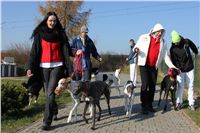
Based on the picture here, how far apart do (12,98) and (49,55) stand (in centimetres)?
201

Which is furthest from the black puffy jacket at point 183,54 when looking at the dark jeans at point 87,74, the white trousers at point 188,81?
the dark jeans at point 87,74

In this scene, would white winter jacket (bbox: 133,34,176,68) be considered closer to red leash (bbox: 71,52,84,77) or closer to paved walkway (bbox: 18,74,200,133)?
paved walkway (bbox: 18,74,200,133)

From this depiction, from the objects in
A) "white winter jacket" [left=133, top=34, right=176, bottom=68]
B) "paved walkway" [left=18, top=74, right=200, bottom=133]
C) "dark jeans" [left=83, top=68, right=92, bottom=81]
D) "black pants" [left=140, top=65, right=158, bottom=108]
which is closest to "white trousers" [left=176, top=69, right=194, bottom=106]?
"paved walkway" [left=18, top=74, right=200, bottom=133]

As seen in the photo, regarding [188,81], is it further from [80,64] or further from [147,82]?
[80,64]

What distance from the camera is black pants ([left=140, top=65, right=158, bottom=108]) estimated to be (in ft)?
35.1

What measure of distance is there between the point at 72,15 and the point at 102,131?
25769mm

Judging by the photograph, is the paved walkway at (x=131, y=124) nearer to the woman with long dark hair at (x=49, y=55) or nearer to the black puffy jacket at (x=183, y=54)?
the woman with long dark hair at (x=49, y=55)

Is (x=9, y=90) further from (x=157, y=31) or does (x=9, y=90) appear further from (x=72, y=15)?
(x=72, y=15)

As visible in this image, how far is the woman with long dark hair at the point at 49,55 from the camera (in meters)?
8.44

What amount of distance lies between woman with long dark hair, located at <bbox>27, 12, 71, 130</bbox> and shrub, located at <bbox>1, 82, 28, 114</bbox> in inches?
58.0

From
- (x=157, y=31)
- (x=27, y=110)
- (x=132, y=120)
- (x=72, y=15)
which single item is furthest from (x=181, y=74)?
(x=72, y=15)

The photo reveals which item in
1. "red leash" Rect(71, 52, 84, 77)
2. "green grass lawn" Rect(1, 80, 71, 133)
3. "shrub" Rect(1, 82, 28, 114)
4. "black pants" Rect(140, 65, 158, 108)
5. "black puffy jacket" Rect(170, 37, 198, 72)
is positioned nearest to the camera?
"green grass lawn" Rect(1, 80, 71, 133)

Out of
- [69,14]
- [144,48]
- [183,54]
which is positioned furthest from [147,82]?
[69,14]

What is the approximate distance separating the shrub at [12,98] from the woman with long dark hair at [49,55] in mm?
1474
